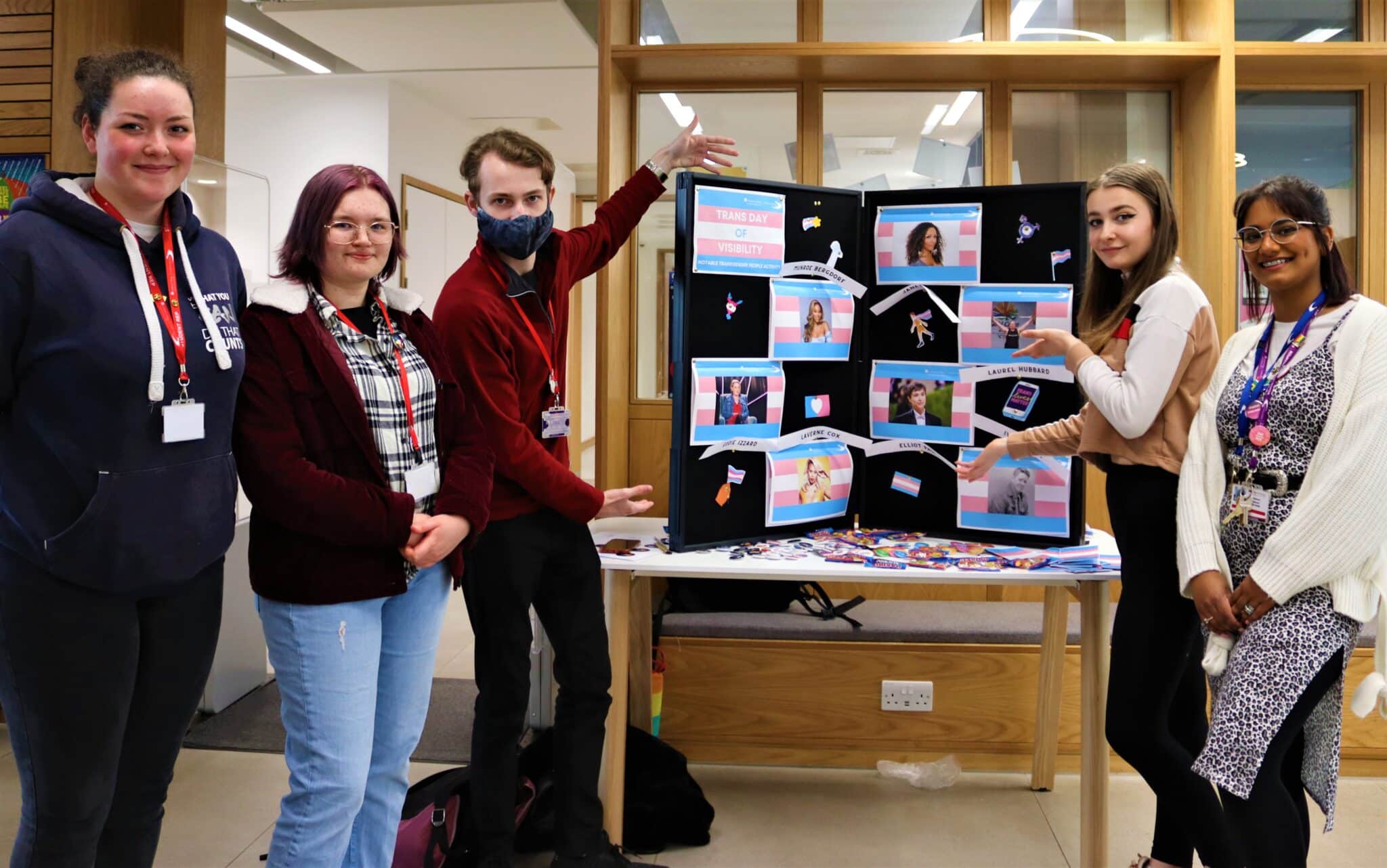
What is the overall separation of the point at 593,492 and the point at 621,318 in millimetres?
1133

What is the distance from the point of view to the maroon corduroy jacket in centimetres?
159

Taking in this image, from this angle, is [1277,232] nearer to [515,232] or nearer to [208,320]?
[515,232]

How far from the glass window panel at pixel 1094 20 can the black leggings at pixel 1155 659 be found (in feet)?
5.68

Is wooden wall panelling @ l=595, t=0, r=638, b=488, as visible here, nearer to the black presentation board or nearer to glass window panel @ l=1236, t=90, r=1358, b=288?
the black presentation board

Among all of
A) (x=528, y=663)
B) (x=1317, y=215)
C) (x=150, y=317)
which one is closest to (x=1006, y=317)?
(x=1317, y=215)

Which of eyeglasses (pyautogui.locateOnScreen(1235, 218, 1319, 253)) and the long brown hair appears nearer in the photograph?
eyeglasses (pyautogui.locateOnScreen(1235, 218, 1319, 253))

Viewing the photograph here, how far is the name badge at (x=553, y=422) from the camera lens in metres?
2.16

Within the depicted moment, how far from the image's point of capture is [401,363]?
1753mm

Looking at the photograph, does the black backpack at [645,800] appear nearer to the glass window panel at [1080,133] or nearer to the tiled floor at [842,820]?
the tiled floor at [842,820]

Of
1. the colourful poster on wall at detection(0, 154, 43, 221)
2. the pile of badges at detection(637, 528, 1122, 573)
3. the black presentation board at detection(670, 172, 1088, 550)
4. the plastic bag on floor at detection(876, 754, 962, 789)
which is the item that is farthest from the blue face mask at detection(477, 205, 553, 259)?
the colourful poster on wall at detection(0, 154, 43, 221)

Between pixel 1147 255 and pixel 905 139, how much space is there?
1.29 metres

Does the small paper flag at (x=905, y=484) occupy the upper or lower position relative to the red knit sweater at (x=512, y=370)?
lower

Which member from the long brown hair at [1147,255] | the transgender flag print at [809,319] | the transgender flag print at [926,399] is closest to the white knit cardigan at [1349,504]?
the long brown hair at [1147,255]

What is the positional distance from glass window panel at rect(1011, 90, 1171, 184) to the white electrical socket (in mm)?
1619
